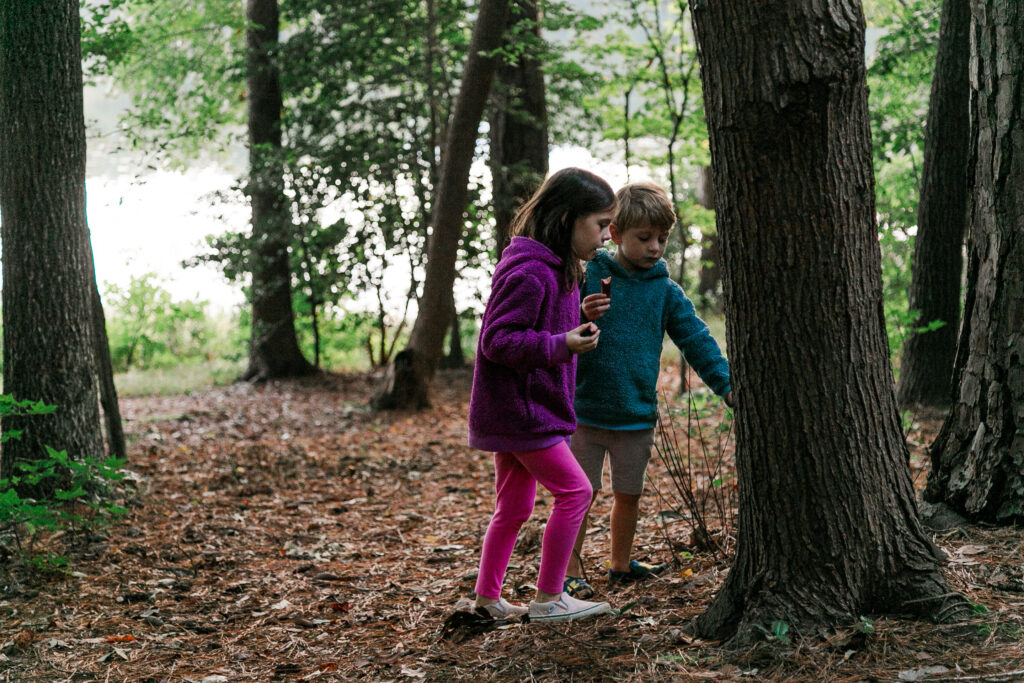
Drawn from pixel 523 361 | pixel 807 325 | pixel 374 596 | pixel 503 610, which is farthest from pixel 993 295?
pixel 374 596

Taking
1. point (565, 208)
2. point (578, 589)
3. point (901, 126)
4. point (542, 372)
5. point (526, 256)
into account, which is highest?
Result: point (901, 126)

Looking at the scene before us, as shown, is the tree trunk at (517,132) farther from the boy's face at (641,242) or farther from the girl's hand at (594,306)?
the girl's hand at (594,306)

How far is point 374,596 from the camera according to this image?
413cm

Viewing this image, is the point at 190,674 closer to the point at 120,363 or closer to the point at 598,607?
the point at 598,607

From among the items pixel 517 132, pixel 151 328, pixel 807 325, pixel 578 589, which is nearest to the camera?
pixel 807 325

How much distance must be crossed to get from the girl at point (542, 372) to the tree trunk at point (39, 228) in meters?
3.17

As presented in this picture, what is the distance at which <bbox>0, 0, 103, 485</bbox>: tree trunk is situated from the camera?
4957 mm

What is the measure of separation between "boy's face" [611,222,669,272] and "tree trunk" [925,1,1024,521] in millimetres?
1331

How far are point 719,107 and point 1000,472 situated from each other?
2042 mm

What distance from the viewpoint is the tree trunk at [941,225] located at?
6.48 m

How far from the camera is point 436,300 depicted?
9641 millimetres

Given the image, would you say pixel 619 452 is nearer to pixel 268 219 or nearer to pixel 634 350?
pixel 634 350

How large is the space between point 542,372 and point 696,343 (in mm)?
812

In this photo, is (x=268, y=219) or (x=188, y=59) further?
(x=188, y=59)
